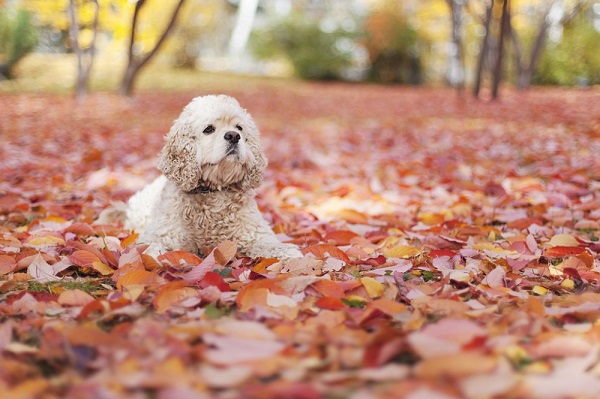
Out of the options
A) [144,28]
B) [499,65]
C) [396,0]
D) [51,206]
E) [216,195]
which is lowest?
[51,206]

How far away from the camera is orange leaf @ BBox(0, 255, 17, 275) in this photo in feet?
11.5

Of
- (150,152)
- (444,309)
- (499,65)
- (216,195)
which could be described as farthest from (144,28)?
(444,309)

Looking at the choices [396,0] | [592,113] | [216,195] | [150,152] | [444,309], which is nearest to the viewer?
[444,309]

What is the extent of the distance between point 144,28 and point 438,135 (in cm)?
1413

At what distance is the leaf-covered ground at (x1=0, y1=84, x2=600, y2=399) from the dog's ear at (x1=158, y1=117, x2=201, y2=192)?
0.54 m

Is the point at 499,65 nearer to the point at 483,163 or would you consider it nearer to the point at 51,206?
the point at 483,163

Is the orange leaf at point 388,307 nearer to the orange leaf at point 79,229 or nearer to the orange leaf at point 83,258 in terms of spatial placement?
the orange leaf at point 83,258

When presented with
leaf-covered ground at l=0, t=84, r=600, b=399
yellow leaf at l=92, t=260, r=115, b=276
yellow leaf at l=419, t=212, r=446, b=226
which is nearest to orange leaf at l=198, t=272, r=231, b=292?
leaf-covered ground at l=0, t=84, r=600, b=399

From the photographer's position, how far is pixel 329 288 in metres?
3.10

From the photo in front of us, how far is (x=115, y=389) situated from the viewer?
6.55 ft

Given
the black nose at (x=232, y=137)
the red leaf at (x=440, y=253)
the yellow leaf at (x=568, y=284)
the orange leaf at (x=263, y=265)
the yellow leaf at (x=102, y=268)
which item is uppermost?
the black nose at (x=232, y=137)

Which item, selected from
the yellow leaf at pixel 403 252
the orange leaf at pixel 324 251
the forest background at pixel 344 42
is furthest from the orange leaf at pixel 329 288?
the forest background at pixel 344 42

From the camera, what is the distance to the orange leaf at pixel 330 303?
114 inches

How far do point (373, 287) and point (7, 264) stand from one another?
2.09m
